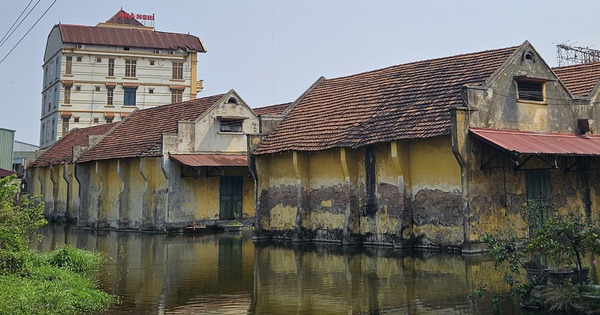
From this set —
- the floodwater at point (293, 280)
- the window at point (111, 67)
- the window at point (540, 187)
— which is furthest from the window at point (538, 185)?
the window at point (111, 67)

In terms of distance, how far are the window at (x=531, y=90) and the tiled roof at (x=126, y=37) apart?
132 feet

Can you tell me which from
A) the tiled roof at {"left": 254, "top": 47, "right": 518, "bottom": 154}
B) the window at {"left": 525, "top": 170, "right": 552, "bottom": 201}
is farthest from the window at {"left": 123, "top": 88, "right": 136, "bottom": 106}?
the window at {"left": 525, "top": 170, "right": 552, "bottom": 201}

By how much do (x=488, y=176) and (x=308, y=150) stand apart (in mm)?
6072

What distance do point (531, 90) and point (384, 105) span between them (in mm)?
4586

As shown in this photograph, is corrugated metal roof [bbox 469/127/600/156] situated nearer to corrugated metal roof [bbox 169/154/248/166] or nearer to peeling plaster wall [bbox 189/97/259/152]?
corrugated metal roof [bbox 169/154/248/166]

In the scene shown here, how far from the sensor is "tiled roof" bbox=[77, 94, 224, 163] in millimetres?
27906

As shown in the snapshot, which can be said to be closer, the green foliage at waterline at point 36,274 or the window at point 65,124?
the green foliage at waterline at point 36,274

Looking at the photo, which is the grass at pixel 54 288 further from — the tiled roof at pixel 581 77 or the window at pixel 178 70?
the window at pixel 178 70

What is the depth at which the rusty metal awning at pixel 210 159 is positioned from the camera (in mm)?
26111

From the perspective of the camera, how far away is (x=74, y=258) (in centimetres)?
1385

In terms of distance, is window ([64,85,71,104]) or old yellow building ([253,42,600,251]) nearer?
old yellow building ([253,42,600,251])

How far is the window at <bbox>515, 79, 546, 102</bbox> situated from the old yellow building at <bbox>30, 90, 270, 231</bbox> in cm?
1296

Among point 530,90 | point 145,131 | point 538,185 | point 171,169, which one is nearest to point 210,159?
point 171,169

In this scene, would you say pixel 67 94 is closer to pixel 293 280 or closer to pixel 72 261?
pixel 72 261
